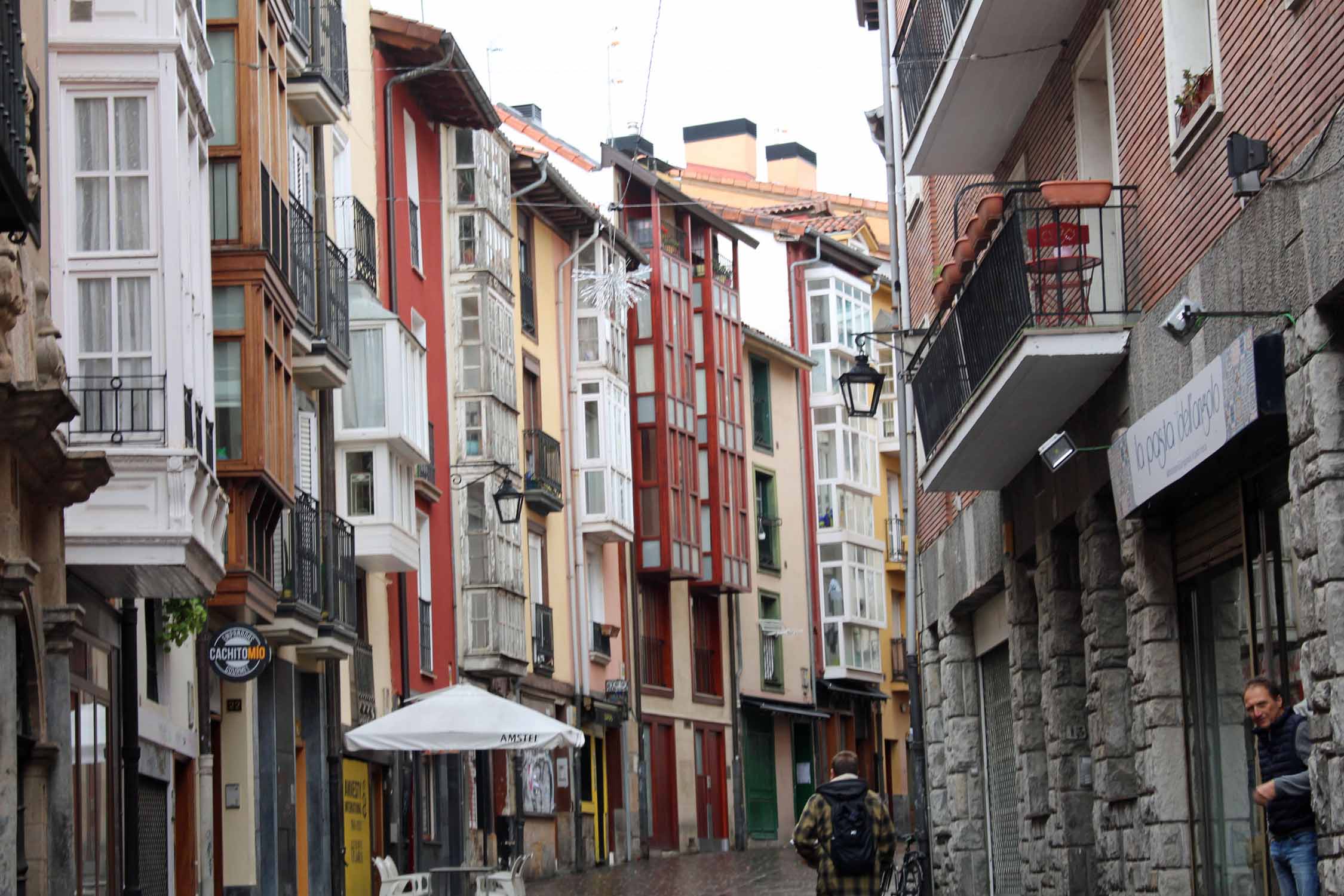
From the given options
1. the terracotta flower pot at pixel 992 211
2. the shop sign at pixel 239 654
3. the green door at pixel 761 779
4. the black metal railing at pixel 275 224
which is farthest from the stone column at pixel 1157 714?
the green door at pixel 761 779

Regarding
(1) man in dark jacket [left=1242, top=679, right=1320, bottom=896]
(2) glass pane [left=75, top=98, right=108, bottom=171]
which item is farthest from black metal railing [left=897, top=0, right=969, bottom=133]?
(1) man in dark jacket [left=1242, top=679, right=1320, bottom=896]

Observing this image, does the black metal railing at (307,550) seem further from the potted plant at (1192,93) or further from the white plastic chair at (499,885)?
the potted plant at (1192,93)

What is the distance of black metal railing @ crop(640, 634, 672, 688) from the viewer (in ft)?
152

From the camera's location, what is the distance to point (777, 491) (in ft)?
177

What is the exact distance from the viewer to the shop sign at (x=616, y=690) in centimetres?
4266

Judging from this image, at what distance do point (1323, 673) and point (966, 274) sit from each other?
7778 mm

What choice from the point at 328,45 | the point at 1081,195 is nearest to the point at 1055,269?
the point at 1081,195

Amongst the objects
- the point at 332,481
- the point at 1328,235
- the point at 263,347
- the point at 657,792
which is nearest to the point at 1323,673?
the point at 1328,235

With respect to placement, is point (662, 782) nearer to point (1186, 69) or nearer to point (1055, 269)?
point (1055, 269)

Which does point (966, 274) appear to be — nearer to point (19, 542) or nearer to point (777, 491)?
point (19, 542)

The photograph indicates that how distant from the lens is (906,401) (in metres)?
26.4

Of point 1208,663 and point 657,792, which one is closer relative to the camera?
point 1208,663

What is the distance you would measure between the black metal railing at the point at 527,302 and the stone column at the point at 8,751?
2706cm

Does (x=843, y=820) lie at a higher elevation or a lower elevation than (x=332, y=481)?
lower
